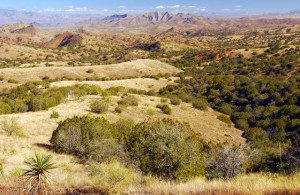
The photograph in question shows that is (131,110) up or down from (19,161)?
down

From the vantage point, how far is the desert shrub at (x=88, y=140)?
47.2ft

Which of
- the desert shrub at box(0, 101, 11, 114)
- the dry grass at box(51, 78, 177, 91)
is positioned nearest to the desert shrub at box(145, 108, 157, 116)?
the desert shrub at box(0, 101, 11, 114)

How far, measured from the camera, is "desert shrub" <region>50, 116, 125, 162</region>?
14.4 m

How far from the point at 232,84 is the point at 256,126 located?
18762 millimetres

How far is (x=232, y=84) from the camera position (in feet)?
160

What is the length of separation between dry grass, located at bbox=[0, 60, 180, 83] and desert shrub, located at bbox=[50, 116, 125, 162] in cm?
3779

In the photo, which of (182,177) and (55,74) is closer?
(182,177)

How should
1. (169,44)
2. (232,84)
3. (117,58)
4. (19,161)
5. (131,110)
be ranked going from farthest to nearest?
(169,44) < (117,58) < (232,84) < (131,110) < (19,161)

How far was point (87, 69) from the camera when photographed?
6391 centimetres

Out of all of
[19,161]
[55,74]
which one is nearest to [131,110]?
[19,161]

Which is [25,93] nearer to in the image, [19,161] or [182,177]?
[19,161]

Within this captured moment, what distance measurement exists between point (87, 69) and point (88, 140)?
49734 millimetres

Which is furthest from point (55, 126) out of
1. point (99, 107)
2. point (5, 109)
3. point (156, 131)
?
point (156, 131)

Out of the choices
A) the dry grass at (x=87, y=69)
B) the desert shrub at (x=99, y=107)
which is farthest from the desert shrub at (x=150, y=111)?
the dry grass at (x=87, y=69)
